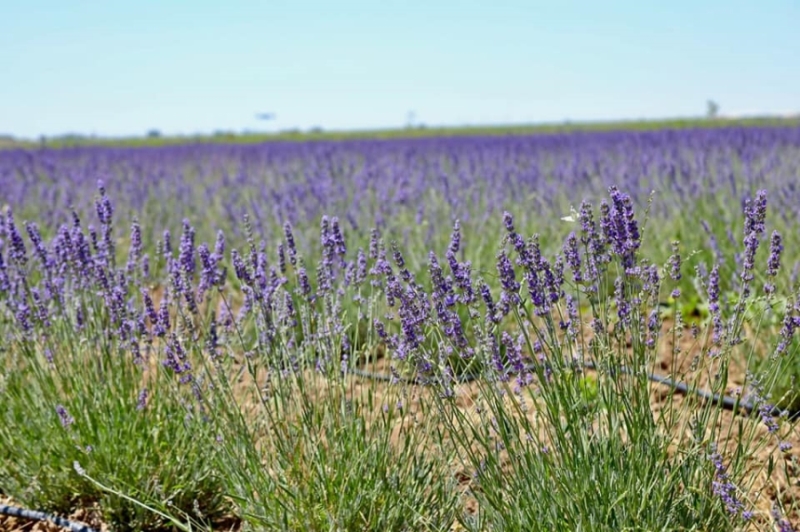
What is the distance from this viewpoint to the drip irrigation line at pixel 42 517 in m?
2.65

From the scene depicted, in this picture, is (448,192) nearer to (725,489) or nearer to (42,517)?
(42,517)

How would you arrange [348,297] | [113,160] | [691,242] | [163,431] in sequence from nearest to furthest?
1. [163,431]
2. [348,297]
3. [691,242]
4. [113,160]

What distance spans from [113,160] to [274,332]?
13.3m

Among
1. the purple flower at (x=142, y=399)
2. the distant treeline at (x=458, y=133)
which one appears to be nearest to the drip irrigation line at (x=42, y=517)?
the purple flower at (x=142, y=399)

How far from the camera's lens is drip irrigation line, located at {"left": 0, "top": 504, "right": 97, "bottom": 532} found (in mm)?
2654

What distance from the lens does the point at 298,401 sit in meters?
2.57

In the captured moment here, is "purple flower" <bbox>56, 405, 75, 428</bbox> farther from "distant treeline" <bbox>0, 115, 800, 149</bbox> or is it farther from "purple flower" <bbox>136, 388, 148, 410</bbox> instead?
"distant treeline" <bbox>0, 115, 800, 149</bbox>

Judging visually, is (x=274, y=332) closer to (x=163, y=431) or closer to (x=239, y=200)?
(x=163, y=431)

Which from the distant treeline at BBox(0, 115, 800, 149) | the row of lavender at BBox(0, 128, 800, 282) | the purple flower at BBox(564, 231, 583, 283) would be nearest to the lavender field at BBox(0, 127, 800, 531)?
the purple flower at BBox(564, 231, 583, 283)

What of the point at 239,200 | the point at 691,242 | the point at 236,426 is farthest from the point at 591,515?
the point at 239,200

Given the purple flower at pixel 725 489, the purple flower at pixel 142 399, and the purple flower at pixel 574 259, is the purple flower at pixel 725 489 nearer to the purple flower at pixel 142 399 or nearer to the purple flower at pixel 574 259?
the purple flower at pixel 574 259

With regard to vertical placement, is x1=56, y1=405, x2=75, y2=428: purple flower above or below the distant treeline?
above

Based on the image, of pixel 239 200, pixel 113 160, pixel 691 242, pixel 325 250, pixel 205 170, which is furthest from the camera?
pixel 113 160

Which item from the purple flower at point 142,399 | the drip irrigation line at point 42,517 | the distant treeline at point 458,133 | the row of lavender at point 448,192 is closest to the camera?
the drip irrigation line at point 42,517
